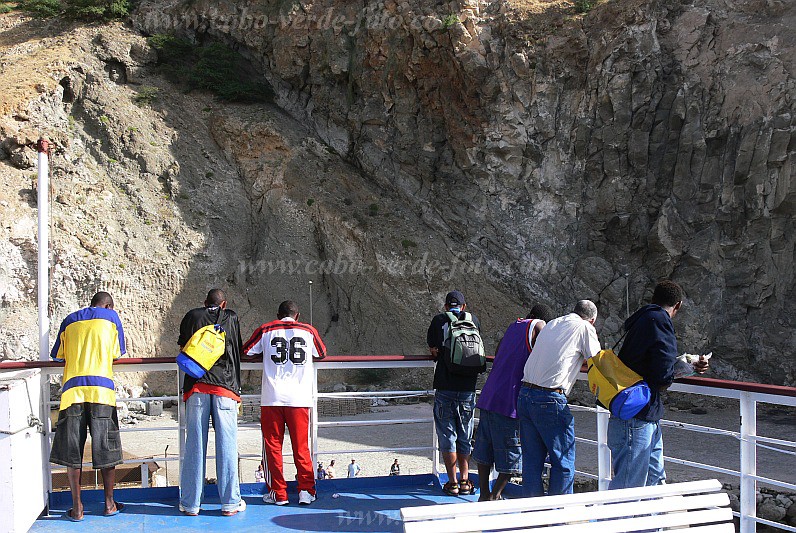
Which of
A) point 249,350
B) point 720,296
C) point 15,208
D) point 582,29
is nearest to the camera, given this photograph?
point 249,350

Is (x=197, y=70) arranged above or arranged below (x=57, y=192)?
above

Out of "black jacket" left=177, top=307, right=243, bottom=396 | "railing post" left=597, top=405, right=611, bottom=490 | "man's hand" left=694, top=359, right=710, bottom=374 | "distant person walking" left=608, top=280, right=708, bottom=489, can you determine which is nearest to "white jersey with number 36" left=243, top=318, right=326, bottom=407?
"black jacket" left=177, top=307, right=243, bottom=396

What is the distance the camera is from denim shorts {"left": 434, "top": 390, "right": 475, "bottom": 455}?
6.13 m

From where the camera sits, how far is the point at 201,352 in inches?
217

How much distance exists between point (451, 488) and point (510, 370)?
144 centimetres

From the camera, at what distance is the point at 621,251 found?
2719 cm

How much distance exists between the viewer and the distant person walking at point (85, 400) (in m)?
5.34

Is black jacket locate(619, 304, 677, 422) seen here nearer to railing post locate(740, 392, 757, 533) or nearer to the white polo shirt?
the white polo shirt

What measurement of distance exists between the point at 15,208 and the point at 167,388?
26.1 feet

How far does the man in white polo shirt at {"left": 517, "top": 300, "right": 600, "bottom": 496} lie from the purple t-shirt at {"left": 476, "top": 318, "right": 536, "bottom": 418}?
0.41 meters

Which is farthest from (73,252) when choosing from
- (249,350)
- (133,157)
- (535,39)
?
(249,350)

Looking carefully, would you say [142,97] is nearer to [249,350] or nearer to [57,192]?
[57,192]

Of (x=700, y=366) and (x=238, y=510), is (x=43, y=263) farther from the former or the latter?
(x=700, y=366)

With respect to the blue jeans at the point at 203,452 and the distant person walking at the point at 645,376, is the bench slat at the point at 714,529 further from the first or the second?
the blue jeans at the point at 203,452
